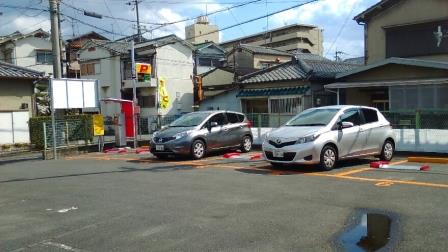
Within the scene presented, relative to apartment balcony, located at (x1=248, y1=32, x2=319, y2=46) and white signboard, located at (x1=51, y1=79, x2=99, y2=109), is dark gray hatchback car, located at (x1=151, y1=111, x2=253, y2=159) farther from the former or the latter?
apartment balcony, located at (x1=248, y1=32, x2=319, y2=46)

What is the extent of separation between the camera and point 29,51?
46.1 meters

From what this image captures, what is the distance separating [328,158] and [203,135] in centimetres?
500

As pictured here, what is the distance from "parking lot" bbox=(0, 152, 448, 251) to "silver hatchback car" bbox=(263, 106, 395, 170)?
1.19ft

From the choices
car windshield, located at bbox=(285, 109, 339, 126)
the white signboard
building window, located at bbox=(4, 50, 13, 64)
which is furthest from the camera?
building window, located at bbox=(4, 50, 13, 64)

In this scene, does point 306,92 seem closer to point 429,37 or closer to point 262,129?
point 429,37

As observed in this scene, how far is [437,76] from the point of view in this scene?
20312mm

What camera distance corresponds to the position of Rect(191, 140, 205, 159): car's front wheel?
1480 centimetres

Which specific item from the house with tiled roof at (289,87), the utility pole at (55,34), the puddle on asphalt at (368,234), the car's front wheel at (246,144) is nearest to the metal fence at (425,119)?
the car's front wheel at (246,144)

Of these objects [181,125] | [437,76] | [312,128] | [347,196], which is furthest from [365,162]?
[437,76]

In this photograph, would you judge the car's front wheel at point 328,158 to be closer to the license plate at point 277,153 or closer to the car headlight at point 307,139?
the car headlight at point 307,139

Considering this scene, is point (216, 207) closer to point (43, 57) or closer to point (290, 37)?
point (43, 57)

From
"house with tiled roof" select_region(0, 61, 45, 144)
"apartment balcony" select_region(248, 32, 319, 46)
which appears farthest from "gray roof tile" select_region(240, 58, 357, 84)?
"apartment balcony" select_region(248, 32, 319, 46)

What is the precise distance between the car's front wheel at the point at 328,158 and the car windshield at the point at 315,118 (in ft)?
2.12

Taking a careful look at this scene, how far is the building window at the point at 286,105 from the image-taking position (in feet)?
90.0
